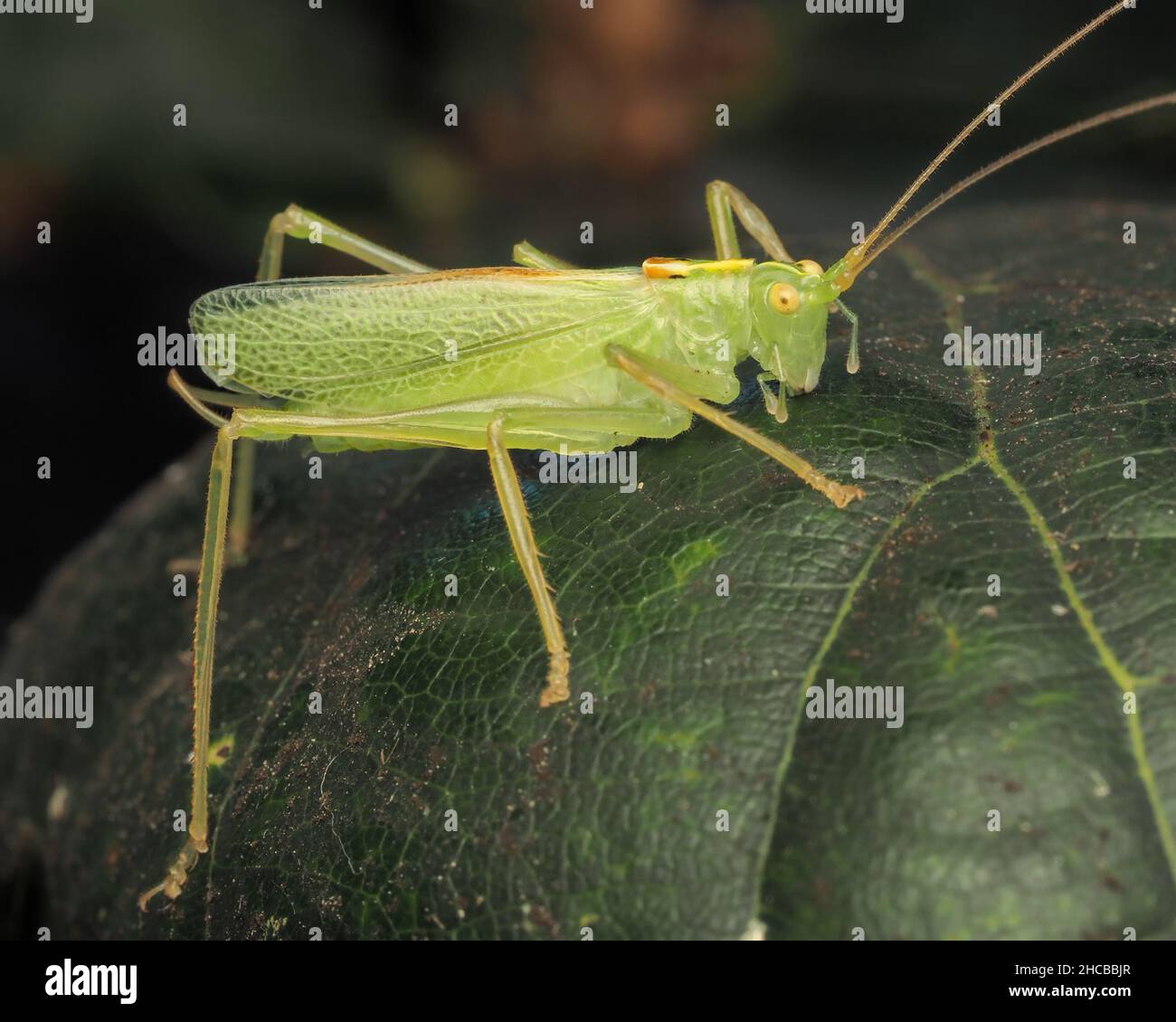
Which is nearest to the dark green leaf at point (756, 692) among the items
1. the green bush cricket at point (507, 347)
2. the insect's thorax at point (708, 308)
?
the green bush cricket at point (507, 347)

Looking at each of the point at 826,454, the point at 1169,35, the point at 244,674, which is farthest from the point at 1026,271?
the point at 244,674

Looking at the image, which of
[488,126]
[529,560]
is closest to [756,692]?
[529,560]

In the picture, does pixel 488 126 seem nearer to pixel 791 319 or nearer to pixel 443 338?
pixel 443 338

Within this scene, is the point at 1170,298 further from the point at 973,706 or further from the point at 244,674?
the point at 244,674

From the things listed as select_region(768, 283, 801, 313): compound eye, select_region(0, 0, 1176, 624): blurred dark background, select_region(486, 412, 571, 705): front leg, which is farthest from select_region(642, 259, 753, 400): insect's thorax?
select_region(0, 0, 1176, 624): blurred dark background

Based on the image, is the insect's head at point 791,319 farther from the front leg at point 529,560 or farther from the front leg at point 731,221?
the front leg at point 529,560

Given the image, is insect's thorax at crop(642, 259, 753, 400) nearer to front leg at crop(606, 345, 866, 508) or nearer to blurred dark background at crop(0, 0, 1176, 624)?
front leg at crop(606, 345, 866, 508)
